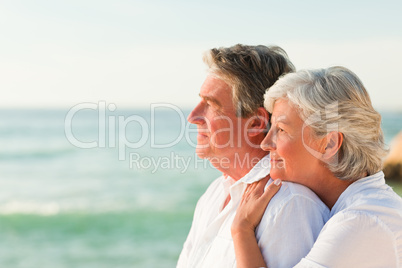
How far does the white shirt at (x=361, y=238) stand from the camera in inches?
70.2

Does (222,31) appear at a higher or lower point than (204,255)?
higher

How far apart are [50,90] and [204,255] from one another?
120 feet

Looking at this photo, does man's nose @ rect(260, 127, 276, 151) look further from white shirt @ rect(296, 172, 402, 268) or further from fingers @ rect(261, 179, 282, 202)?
white shirt @ rect(296, 172, 402, 268)

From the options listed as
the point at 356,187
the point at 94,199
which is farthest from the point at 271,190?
the point at 94,199

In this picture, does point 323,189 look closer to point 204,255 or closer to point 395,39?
point 204,255

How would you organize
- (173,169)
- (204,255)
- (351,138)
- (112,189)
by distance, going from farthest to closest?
(173,169), (112,189), (204,255), (351,138)

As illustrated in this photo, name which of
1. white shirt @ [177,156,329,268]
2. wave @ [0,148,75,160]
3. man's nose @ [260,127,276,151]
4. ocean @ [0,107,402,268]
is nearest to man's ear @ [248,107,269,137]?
white shirt @ [177,156,329,268]

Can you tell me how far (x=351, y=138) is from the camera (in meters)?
2.04

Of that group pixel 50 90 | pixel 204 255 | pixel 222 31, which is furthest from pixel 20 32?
pixel 204 255

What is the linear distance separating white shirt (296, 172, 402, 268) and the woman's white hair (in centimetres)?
20

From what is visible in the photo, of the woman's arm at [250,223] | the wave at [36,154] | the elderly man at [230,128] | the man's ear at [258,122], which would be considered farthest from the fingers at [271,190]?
the wave at [36,154]

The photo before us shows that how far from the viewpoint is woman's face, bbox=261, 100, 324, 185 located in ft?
6.82

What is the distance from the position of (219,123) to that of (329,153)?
0.68 metres

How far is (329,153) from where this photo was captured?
206 centimetres
